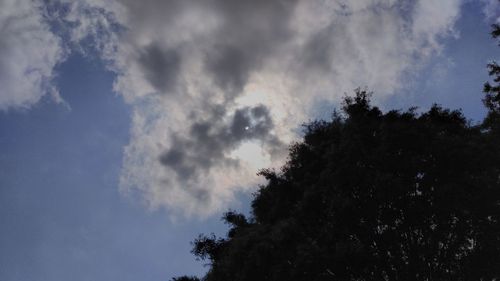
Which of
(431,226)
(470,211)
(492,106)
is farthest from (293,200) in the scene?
(492,106)

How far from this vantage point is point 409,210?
24125 mm

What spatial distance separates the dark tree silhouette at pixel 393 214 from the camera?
2359 centimetres

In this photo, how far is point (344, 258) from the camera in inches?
889

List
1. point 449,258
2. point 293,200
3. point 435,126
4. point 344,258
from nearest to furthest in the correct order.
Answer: point 344,258 → point 449,258 → point 435,126 → point 293,200

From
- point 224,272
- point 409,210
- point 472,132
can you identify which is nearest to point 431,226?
point 409,210

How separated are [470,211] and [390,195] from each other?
421cm

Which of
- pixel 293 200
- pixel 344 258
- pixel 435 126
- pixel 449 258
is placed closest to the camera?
pixel 344 258

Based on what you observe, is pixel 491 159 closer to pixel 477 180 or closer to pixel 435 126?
pixel 477 180

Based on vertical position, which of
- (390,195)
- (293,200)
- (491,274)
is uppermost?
(293,200)

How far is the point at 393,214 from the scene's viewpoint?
24516mm

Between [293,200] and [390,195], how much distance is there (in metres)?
6.35

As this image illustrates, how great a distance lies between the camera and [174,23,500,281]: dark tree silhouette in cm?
2359

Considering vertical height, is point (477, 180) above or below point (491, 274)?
above

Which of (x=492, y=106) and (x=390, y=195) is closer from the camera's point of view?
Answer: (x=390, y=195)
